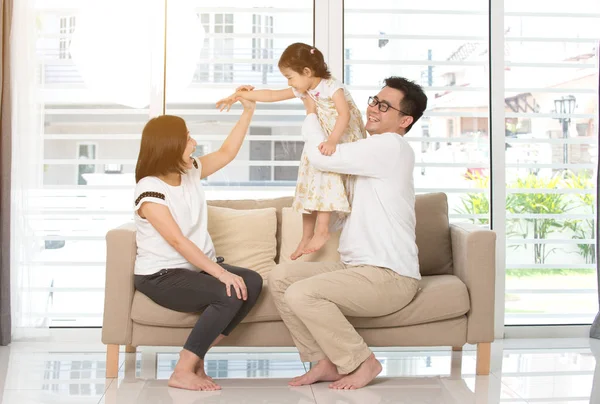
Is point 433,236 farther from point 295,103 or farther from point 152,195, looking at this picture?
point 152,195

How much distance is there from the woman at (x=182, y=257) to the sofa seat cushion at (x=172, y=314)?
4 cm

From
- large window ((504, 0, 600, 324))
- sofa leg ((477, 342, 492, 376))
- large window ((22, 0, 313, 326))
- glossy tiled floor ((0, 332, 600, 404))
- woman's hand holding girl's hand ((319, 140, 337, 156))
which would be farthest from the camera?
large window ((504, 0, 600, 324))

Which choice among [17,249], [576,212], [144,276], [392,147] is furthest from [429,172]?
[17,249]

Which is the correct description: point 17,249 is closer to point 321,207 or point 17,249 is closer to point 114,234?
point 114,234

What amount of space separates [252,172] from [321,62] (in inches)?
47.4

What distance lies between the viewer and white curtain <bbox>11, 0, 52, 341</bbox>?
161 inches

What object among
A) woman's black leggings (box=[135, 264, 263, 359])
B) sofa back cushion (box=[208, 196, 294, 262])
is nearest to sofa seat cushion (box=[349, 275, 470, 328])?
woman's black leggings (box=[135, 264, 263, 359])

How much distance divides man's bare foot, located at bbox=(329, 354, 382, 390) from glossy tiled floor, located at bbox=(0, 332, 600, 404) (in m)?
0.04

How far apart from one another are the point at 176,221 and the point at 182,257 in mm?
152

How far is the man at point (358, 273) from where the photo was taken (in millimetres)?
3078

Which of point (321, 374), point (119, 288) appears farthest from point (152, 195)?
point (321, 374)

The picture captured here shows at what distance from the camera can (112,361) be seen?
132 inches

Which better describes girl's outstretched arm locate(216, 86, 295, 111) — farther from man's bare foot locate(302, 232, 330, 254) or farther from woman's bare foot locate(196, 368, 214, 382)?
A: woman's bare foot locate(196, 368, 214, 382)

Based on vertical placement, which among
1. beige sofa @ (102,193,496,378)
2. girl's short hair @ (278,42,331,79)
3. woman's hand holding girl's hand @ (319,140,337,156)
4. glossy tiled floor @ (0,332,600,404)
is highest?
girl's short hair @ (278,42,331,79)
